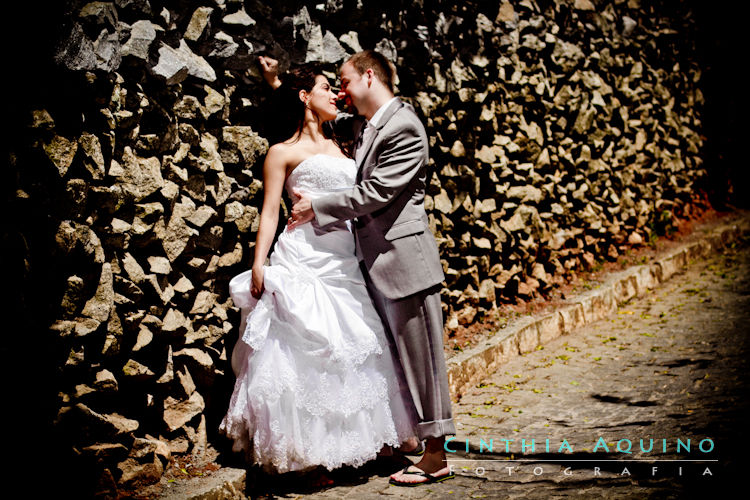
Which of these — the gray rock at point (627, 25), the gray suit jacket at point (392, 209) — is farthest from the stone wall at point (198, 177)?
the gray rock at point (627, 25)

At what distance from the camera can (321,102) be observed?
385 cm

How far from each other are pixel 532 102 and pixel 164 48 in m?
4.03

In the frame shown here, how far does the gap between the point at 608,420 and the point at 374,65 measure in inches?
103

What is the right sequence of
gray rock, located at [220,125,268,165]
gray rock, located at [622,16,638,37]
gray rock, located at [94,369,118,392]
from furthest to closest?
gray rock, located at [622,16,638,37]
gray rock, located at [220,125,268,165]
gray rock, located at [94,369,118,392]

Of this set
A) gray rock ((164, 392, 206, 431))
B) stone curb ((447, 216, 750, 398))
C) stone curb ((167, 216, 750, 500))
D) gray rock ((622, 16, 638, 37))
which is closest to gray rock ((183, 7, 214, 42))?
gray rock ((164, 392, 206, 431))

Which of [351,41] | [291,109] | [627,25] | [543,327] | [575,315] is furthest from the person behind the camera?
[627,25]

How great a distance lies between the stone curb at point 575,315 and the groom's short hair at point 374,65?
213 centimetres

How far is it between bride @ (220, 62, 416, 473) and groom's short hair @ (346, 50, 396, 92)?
545 mm

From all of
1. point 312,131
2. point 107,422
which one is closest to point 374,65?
point 312,131

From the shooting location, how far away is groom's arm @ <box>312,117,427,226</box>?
331cm

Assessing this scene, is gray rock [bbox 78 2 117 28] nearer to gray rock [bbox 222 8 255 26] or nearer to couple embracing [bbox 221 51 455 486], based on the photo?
gray rock [bbox 222 8 255 26]

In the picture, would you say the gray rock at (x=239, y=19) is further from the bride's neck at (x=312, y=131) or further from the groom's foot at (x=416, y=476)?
the groom's foot at (x=416, y=476)

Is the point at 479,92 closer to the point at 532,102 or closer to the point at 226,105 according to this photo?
the point at 532,102

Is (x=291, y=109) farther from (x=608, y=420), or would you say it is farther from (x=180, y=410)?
(x=608, y=420)
